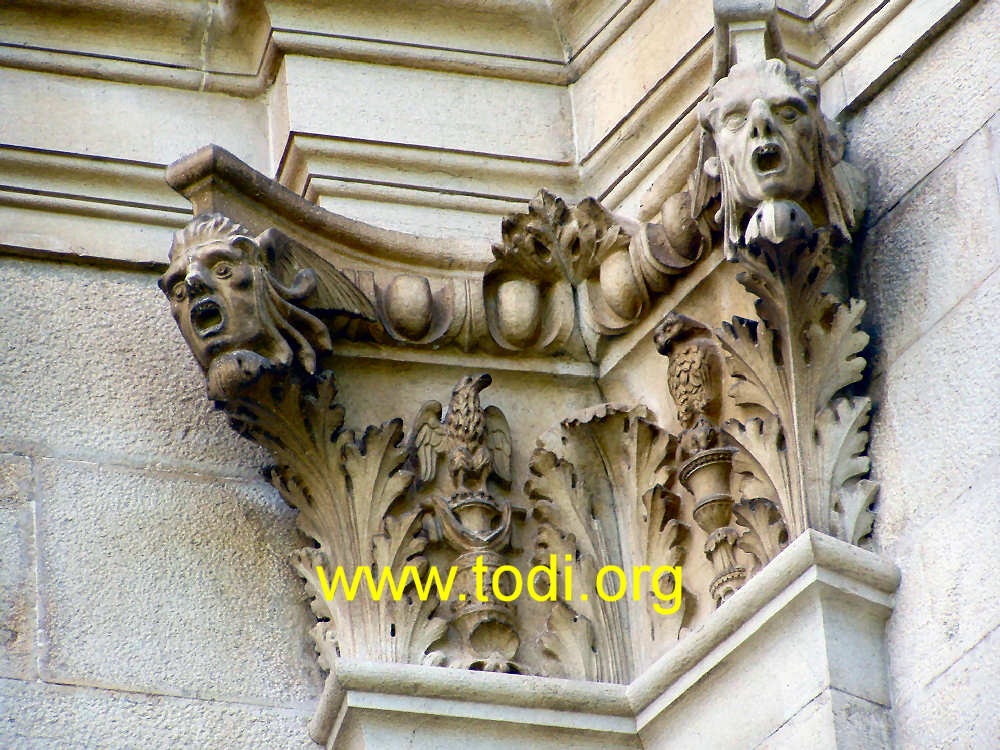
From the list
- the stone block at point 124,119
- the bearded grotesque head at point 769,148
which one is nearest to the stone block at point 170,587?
the stone block at point 124,119

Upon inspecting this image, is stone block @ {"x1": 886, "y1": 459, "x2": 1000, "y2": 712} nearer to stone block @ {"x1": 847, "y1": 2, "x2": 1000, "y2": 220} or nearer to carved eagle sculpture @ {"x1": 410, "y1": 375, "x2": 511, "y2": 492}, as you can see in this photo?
stone block @ {"x1": 847, "y1": 2, "x2": 1000, "y2": 220}

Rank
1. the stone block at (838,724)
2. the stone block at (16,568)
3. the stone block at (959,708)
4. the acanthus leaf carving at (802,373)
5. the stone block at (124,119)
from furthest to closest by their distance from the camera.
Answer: the stone block at (124,119), the stone block at (16,568), the acanthus leaf carving at (802,373), the stone block at (838,724), the stone block at (959,708)

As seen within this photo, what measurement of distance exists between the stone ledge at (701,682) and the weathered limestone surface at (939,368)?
0.06 m

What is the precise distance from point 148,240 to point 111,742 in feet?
3.13

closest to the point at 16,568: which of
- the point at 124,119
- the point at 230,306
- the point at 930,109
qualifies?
the point at 230,306

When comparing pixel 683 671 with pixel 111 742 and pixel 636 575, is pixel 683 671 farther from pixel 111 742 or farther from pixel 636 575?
pixel 111 742

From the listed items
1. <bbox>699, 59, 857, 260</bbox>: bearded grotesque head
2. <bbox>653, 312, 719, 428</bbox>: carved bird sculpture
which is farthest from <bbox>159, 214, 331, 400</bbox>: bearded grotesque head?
<bbox>699, 59, 857, 260</bbox>: bearded grotesque head

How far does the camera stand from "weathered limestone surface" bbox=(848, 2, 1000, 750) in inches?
118

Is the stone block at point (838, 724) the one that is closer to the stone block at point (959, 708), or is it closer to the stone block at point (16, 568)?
the stone block at point (959, 708)

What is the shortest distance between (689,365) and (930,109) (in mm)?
543

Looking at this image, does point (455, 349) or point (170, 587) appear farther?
point (455, 349)

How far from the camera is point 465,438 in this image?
3619mm

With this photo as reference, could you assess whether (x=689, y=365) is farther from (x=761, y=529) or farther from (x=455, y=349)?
(x=455, y=349)

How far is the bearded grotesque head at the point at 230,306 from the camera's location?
11.4ft
